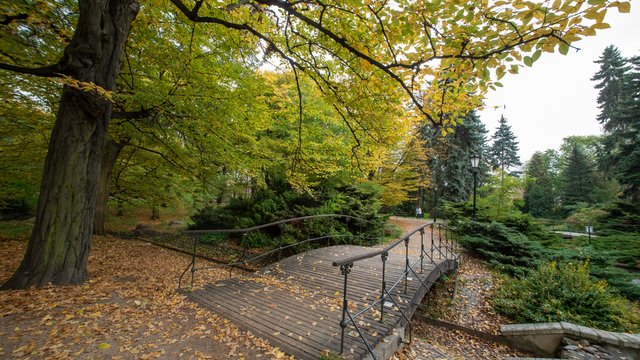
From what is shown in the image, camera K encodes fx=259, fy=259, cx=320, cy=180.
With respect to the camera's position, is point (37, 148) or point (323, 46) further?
point (37, 148)

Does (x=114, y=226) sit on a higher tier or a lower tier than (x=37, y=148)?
lower

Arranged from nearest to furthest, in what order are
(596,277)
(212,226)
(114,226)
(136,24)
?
(136,24), (596,277), (212,226), (114,226)

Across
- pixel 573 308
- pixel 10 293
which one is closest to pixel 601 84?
pixel 573 308

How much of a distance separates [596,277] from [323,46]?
Answer: 10378 millimetres

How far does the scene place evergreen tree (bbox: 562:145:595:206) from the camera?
2662 cm

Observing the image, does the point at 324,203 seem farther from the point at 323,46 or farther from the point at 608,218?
the point at 608,218

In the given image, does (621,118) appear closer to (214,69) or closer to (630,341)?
(630,341)

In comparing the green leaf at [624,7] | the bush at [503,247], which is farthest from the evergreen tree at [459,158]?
the green leaf at [624,7]

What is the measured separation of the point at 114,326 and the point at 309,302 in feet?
9.19

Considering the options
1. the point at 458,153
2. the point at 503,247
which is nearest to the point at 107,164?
the point at 503,247

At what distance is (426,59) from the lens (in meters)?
3.13

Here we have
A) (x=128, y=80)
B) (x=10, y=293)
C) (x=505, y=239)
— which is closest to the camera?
(x=10, y=293)

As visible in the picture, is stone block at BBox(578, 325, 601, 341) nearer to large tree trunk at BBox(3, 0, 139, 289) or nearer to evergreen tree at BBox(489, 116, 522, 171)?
large tree trunk at BBox(3, 0, 139, 289)

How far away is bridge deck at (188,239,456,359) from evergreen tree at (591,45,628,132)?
38.4m
